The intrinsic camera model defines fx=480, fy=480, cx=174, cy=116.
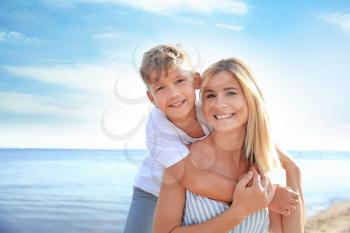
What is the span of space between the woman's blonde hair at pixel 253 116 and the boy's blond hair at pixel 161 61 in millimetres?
492

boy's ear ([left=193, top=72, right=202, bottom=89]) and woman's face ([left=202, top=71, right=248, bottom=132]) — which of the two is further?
boy's ear ([left=193, top=72, right=202, bottom=89])

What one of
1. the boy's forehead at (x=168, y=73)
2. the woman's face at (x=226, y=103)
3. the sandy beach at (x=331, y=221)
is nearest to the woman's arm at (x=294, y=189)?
the woman's face at (x=226, y=103)

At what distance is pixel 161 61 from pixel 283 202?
1272mm

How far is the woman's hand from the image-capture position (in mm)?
2641

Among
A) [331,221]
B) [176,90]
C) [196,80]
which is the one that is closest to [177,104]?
[176,90]

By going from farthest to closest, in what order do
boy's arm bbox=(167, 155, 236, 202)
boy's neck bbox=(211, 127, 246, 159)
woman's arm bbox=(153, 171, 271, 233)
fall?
boy's neck bbox=(211, 127, 246, 159) → boy's arm bbox=(167, 155, 236, 202) → woman's arm bbox=(153, 171, 271, 233)

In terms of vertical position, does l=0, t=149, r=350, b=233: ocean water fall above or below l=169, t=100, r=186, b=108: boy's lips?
below

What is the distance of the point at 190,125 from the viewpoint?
3553 millimetres

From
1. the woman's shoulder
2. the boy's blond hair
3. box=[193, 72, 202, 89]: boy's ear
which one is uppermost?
the boy's blond hair

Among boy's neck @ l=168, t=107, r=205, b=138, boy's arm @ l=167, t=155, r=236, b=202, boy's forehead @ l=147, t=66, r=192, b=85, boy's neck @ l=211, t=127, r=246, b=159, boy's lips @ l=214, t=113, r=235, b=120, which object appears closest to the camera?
boy's arm @ l=167, t=155, r=236, b=202

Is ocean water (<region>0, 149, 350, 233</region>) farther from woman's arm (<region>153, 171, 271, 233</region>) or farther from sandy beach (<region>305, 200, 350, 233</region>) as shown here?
woman's arm (<region>153, 171, 271, 233</region>)

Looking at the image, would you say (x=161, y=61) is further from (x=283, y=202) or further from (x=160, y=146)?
(x=283, y=202)

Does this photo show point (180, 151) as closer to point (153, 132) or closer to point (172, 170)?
point (172, 170)

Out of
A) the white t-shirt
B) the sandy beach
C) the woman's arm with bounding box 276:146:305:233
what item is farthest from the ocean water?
the woman's arm with bounding box 276:146:305:233
